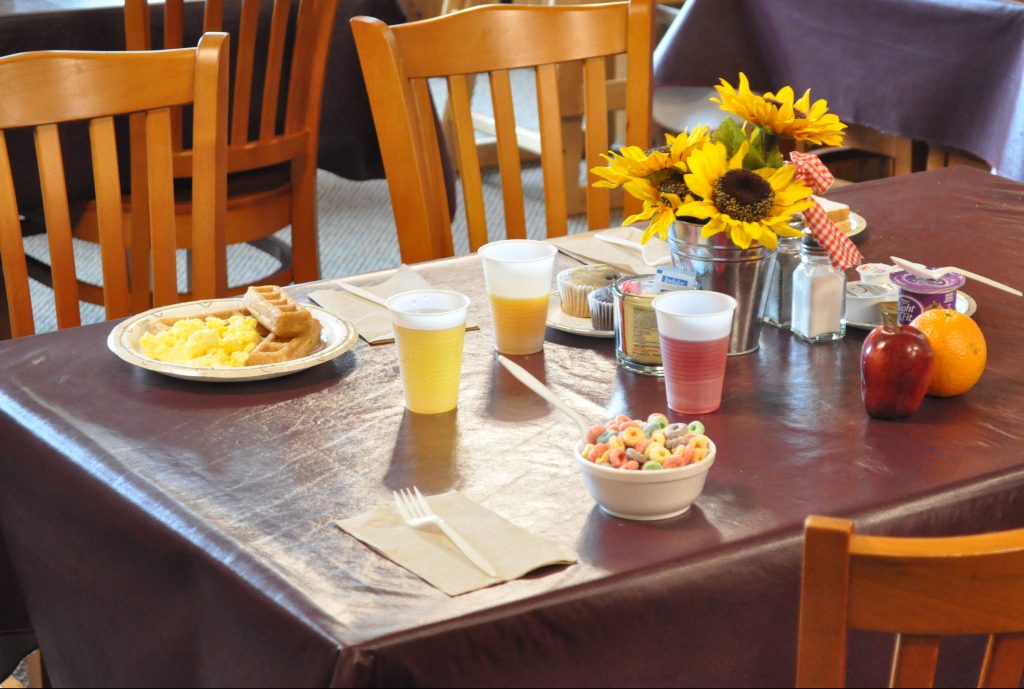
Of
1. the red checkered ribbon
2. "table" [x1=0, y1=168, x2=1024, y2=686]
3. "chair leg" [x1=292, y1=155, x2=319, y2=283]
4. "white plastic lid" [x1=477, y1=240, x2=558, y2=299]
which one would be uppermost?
the red checkered ribbon

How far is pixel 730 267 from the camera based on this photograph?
1.20 m

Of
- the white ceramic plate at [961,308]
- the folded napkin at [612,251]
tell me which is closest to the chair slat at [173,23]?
the folded napkin at [612,251]

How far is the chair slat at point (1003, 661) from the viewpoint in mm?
704

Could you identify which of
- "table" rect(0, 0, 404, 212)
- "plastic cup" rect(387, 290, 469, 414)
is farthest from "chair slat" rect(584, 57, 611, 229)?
"table" rect(0, 0, 404, 212)

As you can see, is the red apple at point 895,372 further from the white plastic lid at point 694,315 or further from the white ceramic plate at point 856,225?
the white ceramic plate at point 856,225

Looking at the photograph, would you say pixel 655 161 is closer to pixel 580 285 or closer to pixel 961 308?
pixel 580 285

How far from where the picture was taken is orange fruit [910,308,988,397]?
1104mm

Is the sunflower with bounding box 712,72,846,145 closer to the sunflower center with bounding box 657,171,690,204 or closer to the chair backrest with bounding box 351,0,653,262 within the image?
the sunflower center with bounding box 657,171,690,204

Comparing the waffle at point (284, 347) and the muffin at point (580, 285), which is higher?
the muffin at point (580, 285)

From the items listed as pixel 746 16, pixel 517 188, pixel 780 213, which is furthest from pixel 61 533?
pixel 746 16

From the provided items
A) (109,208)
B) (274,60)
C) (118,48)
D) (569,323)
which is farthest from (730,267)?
(118,48)

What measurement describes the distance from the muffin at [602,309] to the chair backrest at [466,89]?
0.52 m

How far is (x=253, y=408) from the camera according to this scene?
114 centimetres

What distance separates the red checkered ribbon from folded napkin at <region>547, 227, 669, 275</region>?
0.95 feet
